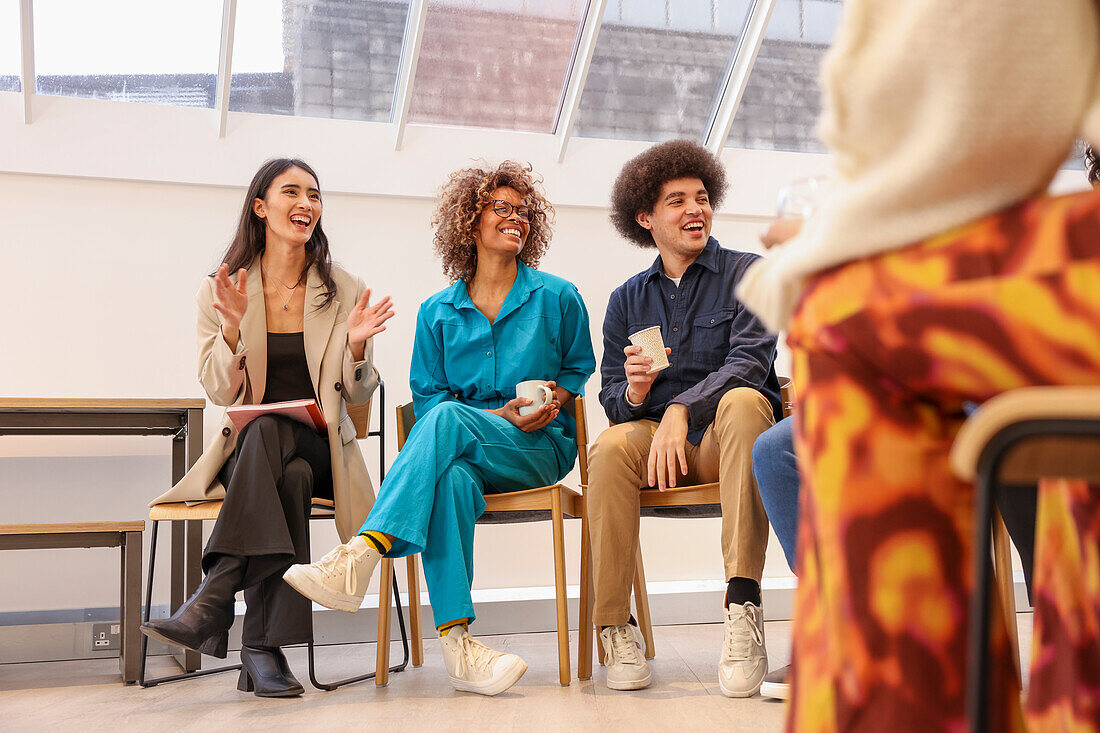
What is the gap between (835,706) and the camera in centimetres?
64

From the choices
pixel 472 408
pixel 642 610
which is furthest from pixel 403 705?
pixel 642 610

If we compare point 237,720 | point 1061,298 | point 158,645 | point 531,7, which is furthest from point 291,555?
point 531,7

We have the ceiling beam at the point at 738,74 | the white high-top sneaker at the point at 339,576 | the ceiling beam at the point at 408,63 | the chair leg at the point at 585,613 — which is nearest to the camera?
the white high-top sneaker at the point at 339,576

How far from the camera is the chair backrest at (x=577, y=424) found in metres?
2.49

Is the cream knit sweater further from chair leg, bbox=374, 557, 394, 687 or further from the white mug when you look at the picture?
chair leg, bbox=374, 557, 394, 687

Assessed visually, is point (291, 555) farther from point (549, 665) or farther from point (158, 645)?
point (158, 645)

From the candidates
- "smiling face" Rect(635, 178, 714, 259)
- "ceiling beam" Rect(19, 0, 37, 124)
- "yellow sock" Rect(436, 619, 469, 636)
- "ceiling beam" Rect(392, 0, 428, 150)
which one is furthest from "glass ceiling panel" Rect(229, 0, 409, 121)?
"yellow sock" Rect(436, 619, 469, 636)

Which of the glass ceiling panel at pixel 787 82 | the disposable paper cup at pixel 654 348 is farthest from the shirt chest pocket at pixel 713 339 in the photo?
the glass ceiling panel at pixel 787 82

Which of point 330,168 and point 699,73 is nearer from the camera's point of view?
point 330,168

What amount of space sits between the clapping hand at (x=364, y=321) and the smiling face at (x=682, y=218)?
85cm

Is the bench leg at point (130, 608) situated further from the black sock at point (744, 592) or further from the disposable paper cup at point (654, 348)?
the black sock at point (744, 592)

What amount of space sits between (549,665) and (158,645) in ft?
4.53

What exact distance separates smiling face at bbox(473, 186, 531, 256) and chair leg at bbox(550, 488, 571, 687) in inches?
34.7

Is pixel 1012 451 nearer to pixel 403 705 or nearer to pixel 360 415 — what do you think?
pixel 403 705
